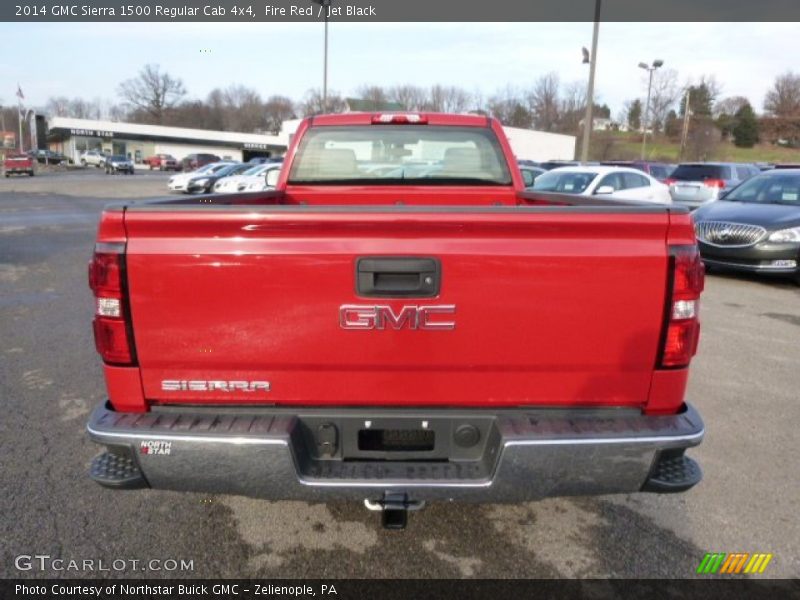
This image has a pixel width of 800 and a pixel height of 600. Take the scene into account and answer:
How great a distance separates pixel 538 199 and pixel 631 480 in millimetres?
2154

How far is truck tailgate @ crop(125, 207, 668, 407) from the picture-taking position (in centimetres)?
226

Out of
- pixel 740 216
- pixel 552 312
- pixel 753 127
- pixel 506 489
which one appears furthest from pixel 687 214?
pixel 753 127

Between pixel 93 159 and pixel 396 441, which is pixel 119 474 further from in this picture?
pixel 93 159

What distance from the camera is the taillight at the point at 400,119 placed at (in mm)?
4402

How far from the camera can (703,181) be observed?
61.4 ft

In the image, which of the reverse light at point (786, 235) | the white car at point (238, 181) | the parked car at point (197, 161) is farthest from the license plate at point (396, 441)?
the parked car at point (197, 161)

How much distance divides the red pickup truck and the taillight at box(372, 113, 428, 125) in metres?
2.29

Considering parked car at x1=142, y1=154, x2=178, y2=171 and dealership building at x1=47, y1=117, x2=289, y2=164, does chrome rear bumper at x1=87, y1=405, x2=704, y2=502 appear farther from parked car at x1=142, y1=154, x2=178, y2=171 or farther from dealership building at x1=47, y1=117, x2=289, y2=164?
dealership building at x1=47, y1=117, x2=289, y2=164

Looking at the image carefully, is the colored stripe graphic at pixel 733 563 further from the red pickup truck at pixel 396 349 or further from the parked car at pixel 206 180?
the parked car at pixel 206 180

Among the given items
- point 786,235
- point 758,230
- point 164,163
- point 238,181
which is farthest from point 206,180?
point 164,163

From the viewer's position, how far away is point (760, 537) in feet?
9.89

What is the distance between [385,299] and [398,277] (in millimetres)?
98

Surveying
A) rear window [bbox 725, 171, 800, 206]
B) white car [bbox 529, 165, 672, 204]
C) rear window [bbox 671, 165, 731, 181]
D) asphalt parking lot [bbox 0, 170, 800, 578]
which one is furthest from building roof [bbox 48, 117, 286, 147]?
asphalt parking lot [bbox 0, 170, 800, 578]
